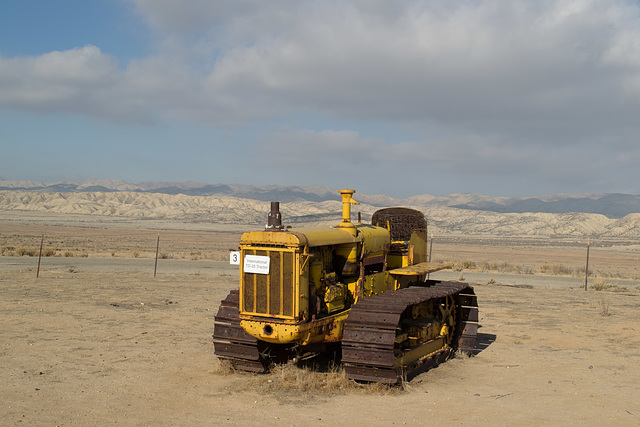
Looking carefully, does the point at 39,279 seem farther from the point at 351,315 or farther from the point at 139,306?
the point at 351,315

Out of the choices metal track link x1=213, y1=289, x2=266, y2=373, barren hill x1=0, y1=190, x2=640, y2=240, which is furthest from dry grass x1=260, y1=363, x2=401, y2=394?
barren hill x1=0, y1=190, x2=640, y2=240

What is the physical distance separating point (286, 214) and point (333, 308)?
104 metres

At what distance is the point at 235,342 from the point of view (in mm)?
8484

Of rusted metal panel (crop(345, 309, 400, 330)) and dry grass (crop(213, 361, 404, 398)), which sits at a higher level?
rusted metal panel (crop(345, 309, 400, 330))

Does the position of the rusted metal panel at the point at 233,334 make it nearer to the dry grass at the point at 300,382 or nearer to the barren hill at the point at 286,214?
the dry grass at the point at 300,382

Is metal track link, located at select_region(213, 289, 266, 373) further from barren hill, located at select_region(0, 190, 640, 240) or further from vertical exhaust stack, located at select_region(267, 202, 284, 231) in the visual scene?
barren hill, located at select_region(0, 190, 640, 240)

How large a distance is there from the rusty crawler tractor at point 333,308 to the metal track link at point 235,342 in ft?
0.05

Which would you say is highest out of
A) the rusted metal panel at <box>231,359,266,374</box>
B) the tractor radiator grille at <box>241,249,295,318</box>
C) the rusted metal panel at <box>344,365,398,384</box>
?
the tractor radiator grille at <box>241,249,295,318</box>

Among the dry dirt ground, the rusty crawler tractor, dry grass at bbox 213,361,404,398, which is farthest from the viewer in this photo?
dry grass at bbox 213,361,404,398

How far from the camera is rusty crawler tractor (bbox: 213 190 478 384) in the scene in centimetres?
757

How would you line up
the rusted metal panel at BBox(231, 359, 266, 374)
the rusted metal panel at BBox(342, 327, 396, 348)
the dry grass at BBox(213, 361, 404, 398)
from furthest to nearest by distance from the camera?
the rusted metal panel at BBox(231, 359, 266, 374), the dry grass at BBox(213, 361, 404, 398), the rusted metal panel at BBox(342, 327, 396, 348)

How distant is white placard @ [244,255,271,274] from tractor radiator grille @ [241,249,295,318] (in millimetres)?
45

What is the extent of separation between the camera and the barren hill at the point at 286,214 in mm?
93988

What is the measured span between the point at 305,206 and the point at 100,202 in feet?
155
